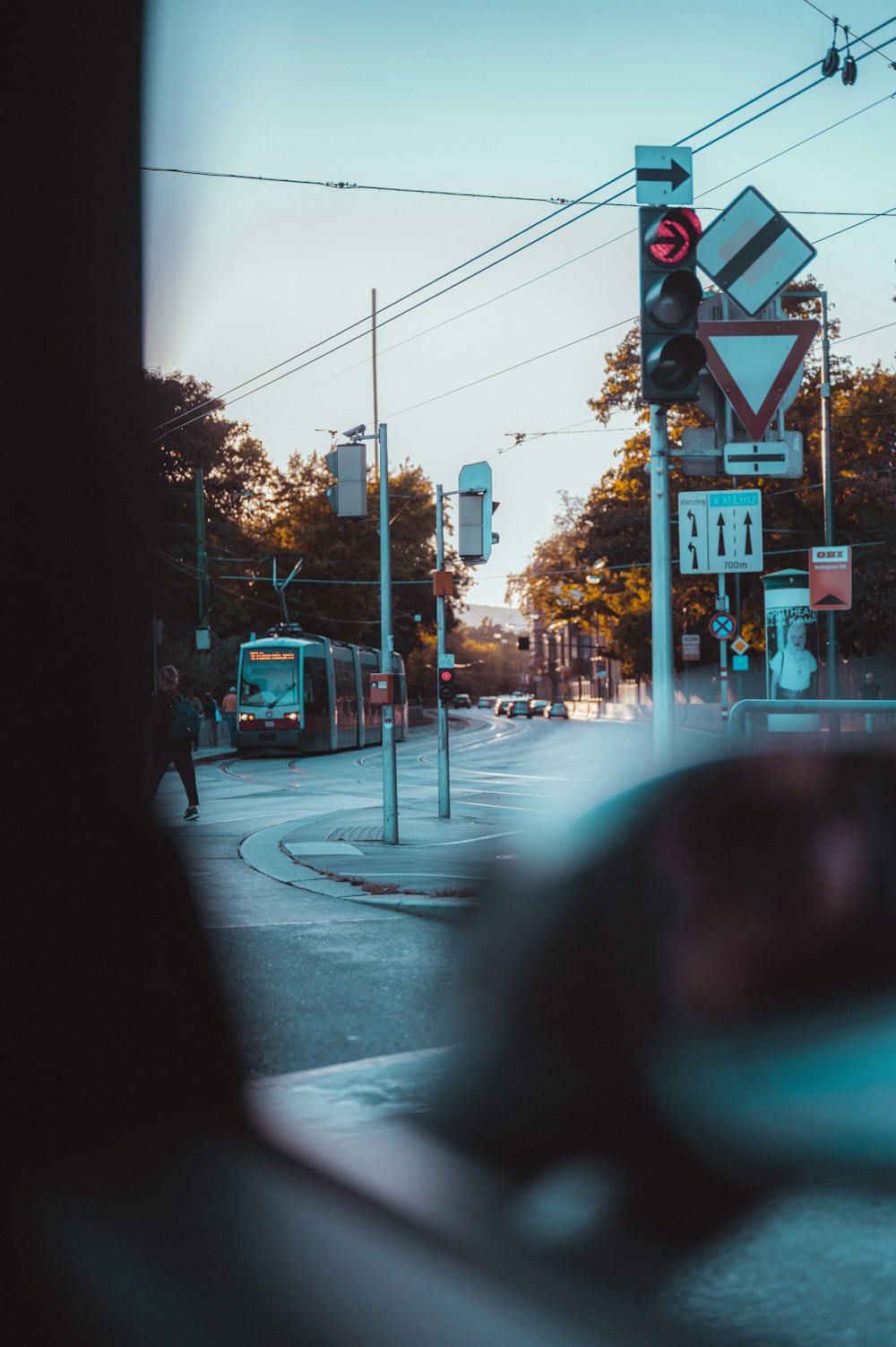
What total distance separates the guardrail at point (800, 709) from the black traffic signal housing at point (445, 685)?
10.6 m

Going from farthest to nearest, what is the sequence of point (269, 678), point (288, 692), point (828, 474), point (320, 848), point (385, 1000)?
1. point (288, 692)
2. point (269, 678)
3. point (828, 474)
4. point (320, 848)
5. point (385, 1000)

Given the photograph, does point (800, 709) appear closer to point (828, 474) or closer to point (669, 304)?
point (669, 304)

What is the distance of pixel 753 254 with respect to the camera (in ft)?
22.4

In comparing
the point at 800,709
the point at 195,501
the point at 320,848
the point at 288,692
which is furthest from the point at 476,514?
the point at 195,501

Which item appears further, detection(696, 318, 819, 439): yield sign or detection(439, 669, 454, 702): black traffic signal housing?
detection(439, 669, 454, 702): black traffic signal housing

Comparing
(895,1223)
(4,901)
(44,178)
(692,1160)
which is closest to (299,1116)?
(692,1160)

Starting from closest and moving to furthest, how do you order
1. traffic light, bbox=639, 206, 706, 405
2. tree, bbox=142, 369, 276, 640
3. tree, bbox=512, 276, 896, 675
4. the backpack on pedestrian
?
1. traffic light, bbox=639, 206, 706, 405
2. the backpack on pedestrian
3. tree, bbox=512, 276, 896, 675
4. tree, bbox=142, 369, 276, 640

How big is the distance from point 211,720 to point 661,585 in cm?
3404

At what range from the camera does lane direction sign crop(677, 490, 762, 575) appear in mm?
7895

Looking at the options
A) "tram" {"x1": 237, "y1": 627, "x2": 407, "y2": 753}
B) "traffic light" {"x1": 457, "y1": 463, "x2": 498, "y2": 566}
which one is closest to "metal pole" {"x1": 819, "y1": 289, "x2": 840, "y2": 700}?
"tram" {"x1": 237, "y1": 627, "x2": 407, "y2": 753}

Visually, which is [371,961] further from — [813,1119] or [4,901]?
[4,901]

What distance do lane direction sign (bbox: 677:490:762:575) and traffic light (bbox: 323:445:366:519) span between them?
5.72 meters

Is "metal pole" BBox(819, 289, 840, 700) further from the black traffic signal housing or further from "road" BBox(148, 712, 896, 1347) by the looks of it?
the black traffic signal housing

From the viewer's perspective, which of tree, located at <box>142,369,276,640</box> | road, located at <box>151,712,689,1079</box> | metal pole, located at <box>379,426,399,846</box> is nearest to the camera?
road, located at <box>151,712,689,1079</box>
